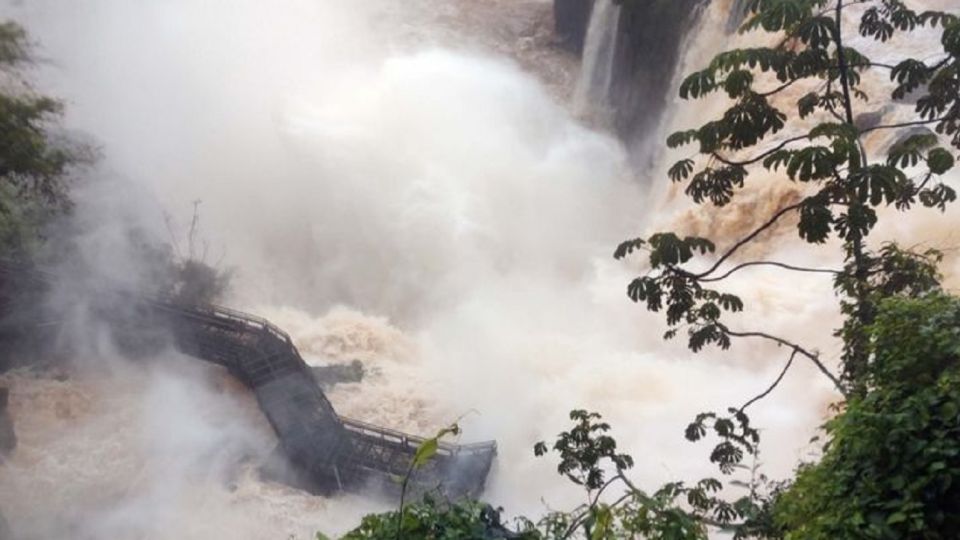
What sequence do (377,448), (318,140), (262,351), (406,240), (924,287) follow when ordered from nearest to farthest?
(924,287), (377,448), (262,351), (406,240), (318,140)

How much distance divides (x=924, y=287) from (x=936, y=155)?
838 mm

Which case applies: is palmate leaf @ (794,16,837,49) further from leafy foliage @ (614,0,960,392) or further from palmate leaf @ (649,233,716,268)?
palmate leaf @ (649,233,716,268)

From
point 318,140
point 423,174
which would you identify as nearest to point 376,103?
point 318,140

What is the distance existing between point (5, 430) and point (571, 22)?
20.1 metres

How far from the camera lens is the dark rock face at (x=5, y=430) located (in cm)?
1008

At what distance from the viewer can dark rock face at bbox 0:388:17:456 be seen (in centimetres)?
1008

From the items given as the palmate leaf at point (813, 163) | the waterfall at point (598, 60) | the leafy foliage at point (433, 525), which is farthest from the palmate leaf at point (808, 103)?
the waterfall at point (598, 60)

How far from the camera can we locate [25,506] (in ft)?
31.3

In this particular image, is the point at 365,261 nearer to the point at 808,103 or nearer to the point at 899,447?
the point at 808,103

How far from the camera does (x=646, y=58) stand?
19.8 metres

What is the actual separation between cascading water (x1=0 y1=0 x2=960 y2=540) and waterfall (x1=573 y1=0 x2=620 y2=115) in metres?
0.46

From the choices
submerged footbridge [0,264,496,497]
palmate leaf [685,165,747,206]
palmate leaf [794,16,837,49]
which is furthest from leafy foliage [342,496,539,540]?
submerged footbridge [0,264,496,497]

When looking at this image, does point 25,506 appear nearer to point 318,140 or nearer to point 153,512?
point 153,512

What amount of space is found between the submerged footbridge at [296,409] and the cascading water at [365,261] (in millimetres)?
387
